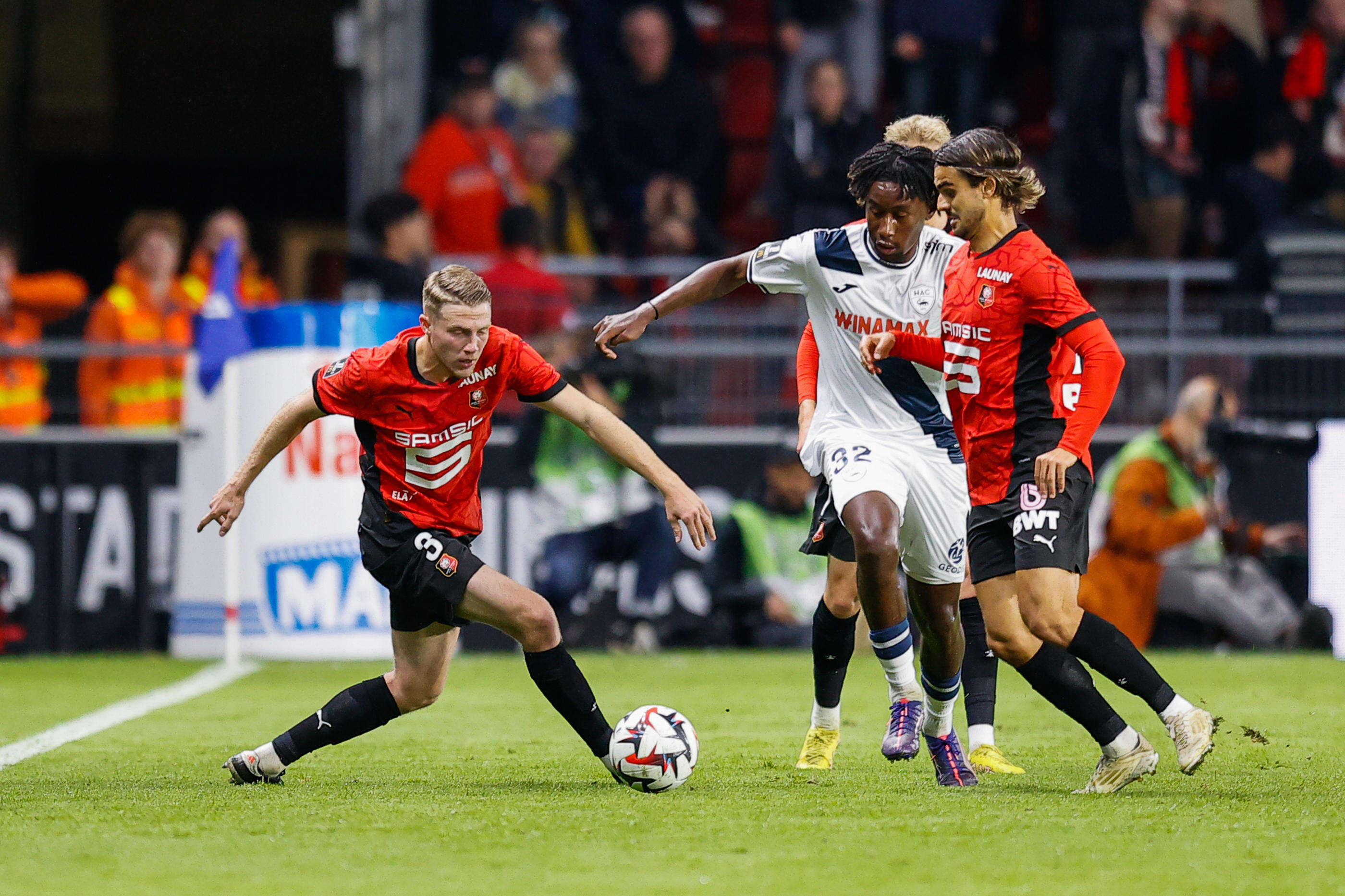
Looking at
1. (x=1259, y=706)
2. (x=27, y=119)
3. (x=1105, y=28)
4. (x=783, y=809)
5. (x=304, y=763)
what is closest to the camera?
(x=783, y=809)

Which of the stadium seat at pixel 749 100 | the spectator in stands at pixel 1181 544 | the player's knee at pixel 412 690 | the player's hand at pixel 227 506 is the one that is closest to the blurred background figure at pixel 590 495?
the spectator in stands at pixel 1181 544

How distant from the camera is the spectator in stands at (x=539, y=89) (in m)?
14.7

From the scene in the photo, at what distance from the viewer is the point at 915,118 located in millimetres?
6711

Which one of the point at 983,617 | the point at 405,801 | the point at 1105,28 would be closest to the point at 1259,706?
the point at 983,617

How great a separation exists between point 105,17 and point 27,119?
1263 millimetres

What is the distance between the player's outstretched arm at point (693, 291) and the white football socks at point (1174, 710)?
1.87 metres

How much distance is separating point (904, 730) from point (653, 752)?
1.02m

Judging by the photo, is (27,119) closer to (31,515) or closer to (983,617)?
(31,515)

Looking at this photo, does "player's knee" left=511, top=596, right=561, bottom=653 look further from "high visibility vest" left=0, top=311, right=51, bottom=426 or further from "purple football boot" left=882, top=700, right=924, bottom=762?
"high visibility vest" left=0, top=311, right=51, bottom=426

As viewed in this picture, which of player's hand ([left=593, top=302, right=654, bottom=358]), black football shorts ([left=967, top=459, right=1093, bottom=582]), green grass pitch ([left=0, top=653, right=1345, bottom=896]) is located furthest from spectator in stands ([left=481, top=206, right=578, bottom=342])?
black football shorts ([left=967, top=459, right=1093, bottom=582])

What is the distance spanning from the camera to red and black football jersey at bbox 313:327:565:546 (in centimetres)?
591

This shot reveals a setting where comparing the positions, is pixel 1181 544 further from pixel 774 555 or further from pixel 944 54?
pixel 944 54

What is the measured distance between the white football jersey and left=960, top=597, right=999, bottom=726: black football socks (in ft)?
2.62

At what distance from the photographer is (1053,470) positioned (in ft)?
18.5
